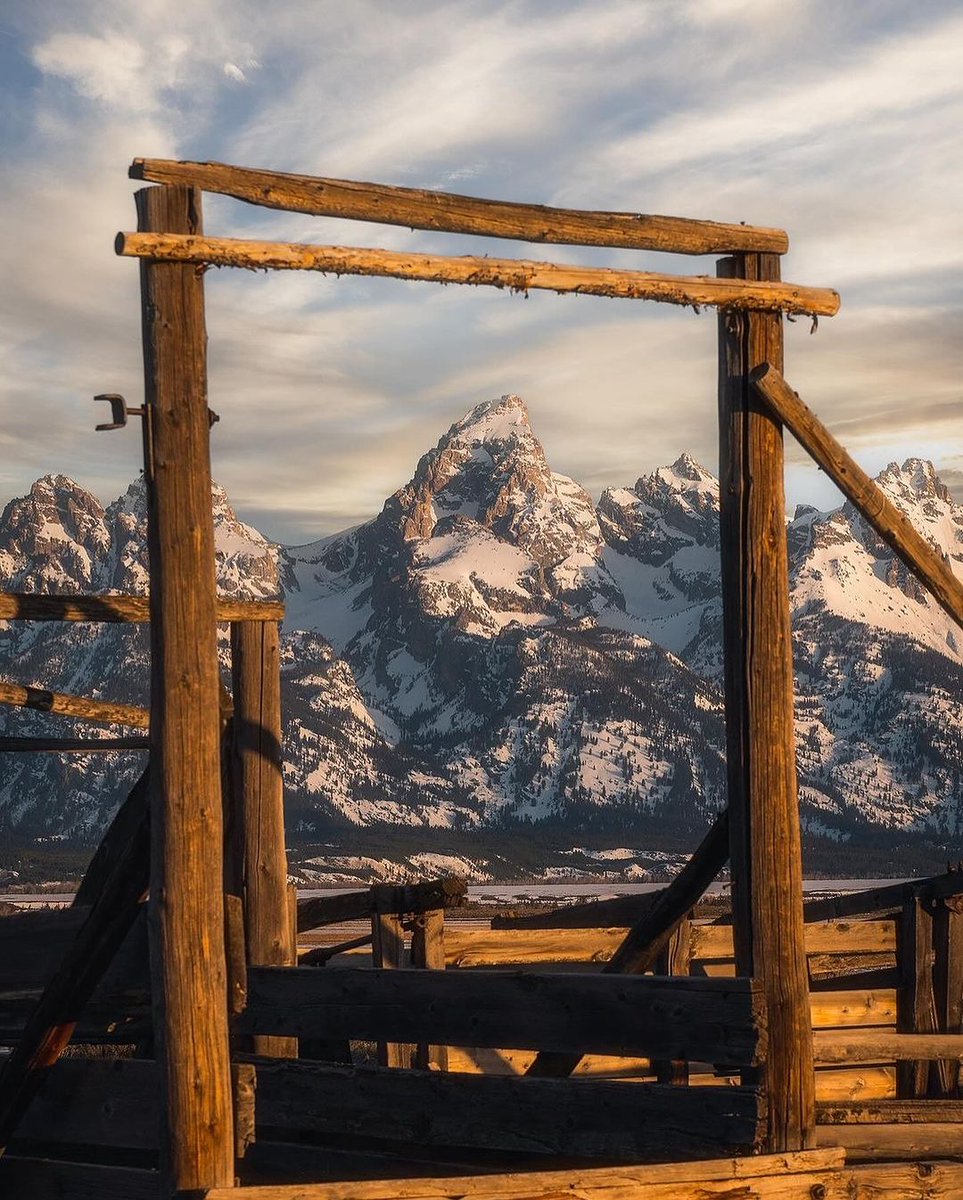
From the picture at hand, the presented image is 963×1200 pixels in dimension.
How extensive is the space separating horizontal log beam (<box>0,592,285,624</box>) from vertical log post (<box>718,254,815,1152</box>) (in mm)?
3426

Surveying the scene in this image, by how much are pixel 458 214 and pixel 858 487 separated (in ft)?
8.79

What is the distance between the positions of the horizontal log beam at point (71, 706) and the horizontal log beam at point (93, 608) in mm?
1390

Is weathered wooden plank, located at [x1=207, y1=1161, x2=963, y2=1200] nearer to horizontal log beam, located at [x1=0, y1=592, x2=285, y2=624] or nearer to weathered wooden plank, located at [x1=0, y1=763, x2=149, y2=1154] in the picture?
weathered wooden plank, located at [x1=0, y1=763, x2=149, y2=1154]

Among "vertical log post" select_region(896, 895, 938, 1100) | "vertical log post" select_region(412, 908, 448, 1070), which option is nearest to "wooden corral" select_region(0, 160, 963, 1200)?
"vertical log post" select_region(412, 908, 448, 1070)

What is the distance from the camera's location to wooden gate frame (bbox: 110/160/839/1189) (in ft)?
26.2

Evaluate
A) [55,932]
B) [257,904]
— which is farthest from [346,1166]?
[55,932]

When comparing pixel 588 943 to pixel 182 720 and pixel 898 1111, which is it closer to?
pixel 898 1111

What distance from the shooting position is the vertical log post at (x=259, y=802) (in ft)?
34.4

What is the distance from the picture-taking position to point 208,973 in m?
8.03

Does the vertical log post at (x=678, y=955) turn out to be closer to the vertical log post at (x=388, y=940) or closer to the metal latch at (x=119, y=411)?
the vertical log post at (x=388, y=940)

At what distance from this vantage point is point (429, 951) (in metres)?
11.8

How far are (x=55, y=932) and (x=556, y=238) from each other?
18.0 ft

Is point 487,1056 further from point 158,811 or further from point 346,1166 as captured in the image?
point 158,811

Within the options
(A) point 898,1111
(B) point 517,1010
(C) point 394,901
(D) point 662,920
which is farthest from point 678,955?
(B) point 517,1010
